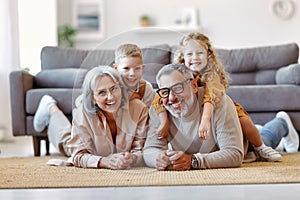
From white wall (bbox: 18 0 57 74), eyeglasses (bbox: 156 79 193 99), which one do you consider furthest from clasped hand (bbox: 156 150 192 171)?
white wall (bbox: 18 0 57 74)

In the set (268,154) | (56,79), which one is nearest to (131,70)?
(268,154)

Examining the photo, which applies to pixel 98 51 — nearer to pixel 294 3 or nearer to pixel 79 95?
pixel 79 95

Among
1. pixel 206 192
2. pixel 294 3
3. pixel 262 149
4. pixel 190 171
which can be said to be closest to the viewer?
pixel 206 192

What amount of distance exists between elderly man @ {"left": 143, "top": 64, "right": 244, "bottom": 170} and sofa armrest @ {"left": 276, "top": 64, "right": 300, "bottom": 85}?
1.40m

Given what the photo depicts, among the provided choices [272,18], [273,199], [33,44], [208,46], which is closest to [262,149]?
[208,46]

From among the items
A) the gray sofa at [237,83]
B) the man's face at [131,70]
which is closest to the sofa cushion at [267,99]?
the gray sofa at [237,83]

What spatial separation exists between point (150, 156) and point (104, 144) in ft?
0.60

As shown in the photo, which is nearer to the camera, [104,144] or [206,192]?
[206,192]

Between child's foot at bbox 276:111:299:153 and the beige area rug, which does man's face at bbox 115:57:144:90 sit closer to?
the beige area rug

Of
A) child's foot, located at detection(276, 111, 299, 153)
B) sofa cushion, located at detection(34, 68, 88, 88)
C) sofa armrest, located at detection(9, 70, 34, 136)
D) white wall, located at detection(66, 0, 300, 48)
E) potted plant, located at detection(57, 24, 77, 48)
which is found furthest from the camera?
white wall, located at detection(66, 0, 300, 48)

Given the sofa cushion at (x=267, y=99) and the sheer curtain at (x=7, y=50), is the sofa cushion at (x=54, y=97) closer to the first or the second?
the sofa cushion at (x=267, y=99)

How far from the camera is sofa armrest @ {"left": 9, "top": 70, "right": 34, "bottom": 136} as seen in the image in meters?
3.52

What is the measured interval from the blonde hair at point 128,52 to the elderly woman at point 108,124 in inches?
2.3

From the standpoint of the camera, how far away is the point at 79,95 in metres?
2.27
